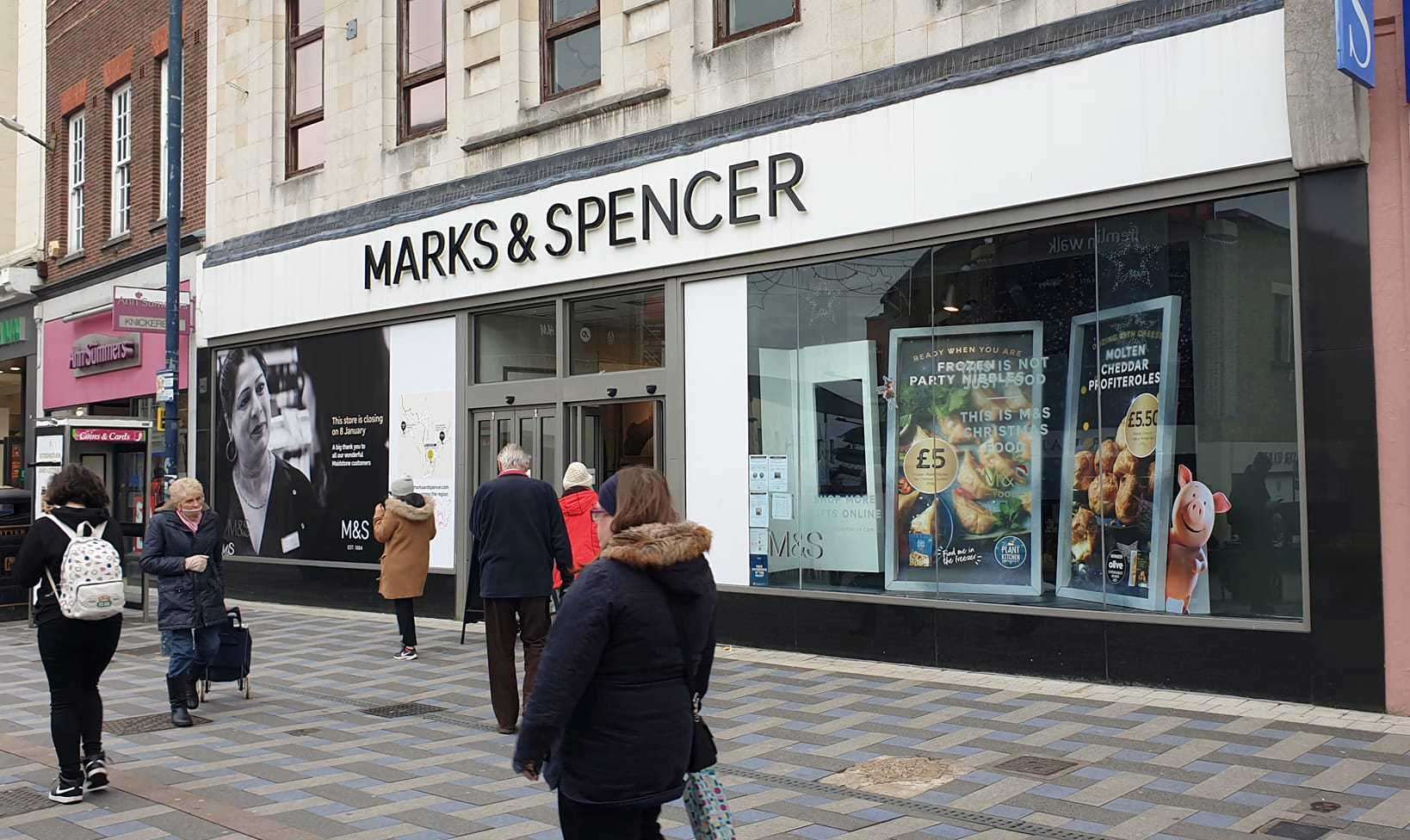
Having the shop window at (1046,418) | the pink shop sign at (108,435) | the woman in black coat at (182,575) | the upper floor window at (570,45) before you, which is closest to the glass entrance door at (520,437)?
the shop window at (1046,418)

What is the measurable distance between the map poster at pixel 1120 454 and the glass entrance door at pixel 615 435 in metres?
4.22

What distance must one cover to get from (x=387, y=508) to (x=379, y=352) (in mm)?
3905

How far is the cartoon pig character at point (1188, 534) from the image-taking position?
8.70 meters

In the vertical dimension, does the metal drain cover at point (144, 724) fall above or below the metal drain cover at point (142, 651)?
above

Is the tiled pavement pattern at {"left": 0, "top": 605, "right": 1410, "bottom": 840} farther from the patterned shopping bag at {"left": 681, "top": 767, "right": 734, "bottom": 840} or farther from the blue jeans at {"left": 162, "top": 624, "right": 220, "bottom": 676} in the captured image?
the patterned shopping bag at {"left": 681, "top": 767, "right": 734, "bottom": 840}

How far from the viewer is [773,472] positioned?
11.3 meters

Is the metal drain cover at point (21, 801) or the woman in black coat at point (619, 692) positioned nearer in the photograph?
the woman in black coat at point (619, 692)

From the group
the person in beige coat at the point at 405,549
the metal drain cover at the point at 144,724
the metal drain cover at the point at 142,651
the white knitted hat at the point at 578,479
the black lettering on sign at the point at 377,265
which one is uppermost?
the black lettering on sign at the point at 377,265

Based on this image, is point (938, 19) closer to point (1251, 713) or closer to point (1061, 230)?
point (1061, 230)

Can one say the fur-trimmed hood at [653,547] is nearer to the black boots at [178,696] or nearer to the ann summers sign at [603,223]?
the black boots at [178,696]

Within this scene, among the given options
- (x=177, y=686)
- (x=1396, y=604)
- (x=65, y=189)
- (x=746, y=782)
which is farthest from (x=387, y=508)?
(x=65, y=189)

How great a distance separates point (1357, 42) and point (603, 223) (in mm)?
6954

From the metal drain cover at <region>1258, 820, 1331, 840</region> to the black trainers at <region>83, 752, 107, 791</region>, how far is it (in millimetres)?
5586

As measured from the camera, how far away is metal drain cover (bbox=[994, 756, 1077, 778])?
6602 millimetres
